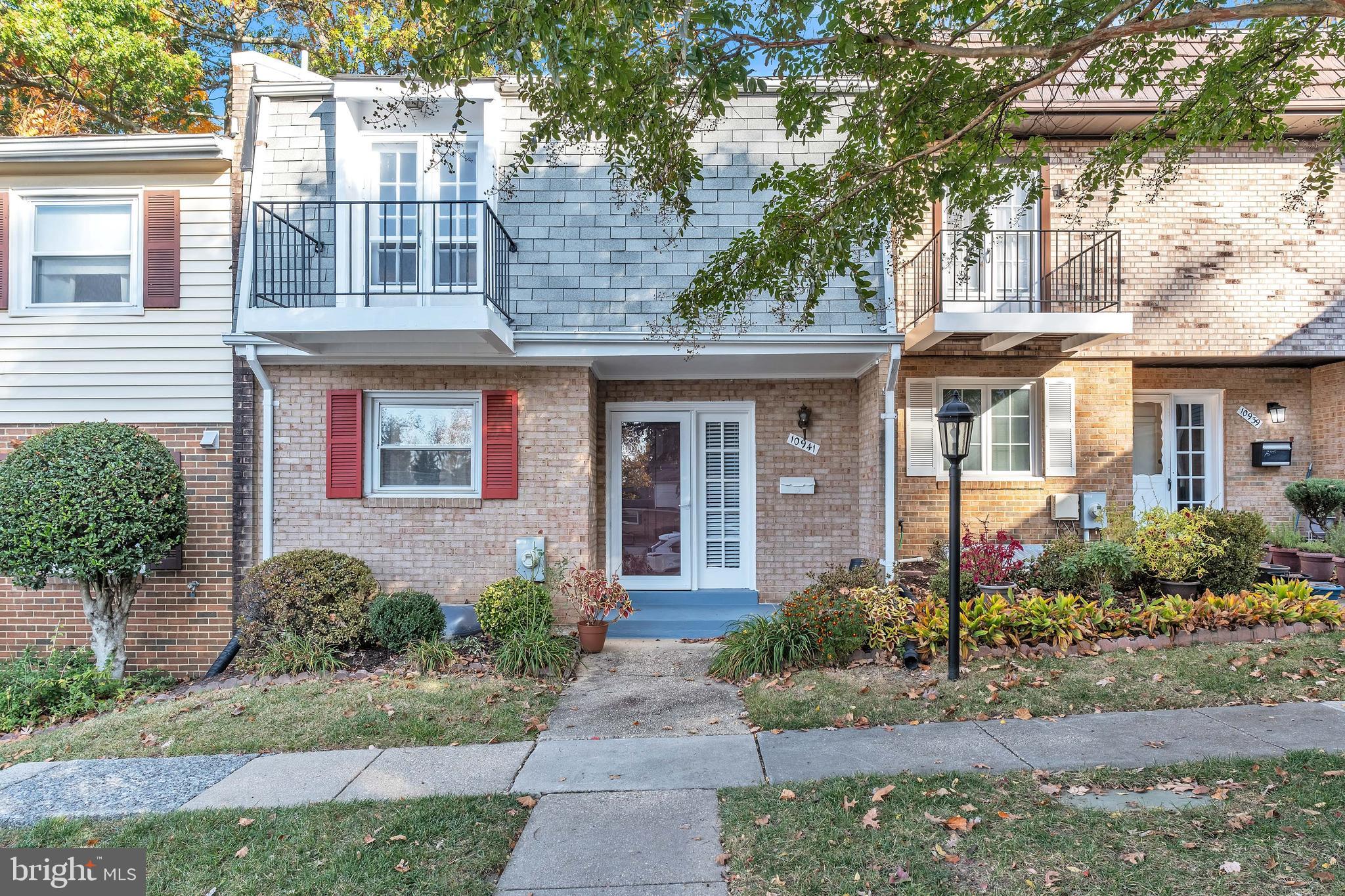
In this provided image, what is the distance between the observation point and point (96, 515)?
22.2 feet

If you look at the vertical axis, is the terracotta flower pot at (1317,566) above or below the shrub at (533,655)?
above

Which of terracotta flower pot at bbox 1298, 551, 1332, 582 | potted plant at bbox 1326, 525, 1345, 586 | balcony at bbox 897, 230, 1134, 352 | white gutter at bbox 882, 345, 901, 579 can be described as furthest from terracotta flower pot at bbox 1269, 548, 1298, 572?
white gutter at bbox 882, 345, 901, 579

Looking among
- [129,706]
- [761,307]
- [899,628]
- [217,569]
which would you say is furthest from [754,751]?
[217,569]

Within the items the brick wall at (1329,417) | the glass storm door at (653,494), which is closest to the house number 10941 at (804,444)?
the glass storm door at (653,494)

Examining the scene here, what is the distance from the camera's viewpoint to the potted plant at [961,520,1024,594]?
719 centimetres

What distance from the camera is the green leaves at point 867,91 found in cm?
429

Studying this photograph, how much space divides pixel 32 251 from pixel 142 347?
1584mm

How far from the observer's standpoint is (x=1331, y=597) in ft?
24.7

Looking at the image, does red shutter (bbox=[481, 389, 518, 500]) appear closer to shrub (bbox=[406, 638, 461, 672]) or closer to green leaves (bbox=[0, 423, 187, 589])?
shrub (bbox=[406, 638, 461, 672])

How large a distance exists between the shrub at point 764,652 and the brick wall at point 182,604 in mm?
5548

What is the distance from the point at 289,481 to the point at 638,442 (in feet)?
13.2

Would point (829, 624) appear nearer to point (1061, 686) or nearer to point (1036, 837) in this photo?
point (1061, 686)

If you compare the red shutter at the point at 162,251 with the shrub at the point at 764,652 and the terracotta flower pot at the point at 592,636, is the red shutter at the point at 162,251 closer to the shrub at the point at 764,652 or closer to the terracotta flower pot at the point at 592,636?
the terracotta flower pot at the point at 592,636

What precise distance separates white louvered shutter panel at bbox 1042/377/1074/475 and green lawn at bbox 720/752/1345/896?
5.02 metres
